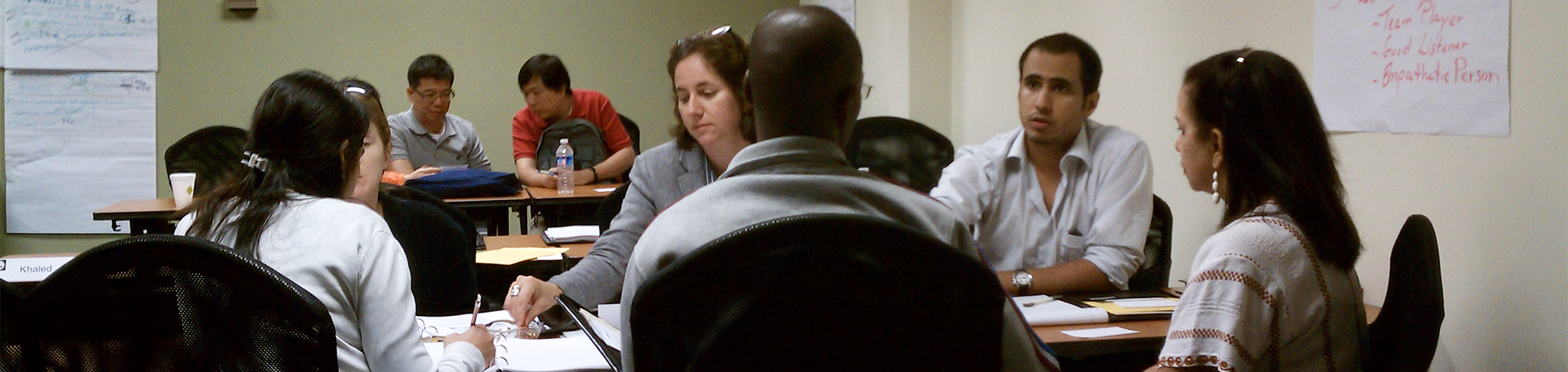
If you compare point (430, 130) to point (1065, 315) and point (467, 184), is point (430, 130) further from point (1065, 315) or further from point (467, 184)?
point (1065, 315)

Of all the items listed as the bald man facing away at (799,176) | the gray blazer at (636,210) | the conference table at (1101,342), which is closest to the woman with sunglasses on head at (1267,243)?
the conference table at (1101,342)

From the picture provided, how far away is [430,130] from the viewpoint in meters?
5.28

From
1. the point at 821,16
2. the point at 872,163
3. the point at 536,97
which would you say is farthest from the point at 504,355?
the point at 536,97

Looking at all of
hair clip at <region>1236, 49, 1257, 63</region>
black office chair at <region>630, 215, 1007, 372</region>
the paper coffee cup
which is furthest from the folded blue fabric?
black office chair at <region>630, 215, 1007, 372</region>

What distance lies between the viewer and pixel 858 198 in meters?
0.90

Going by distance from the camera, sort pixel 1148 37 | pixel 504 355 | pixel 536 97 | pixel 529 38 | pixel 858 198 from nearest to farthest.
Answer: pixel 858 198 < pixel 504 355 < pixel 1148 37 < pixel 536 97 < pixel 529 38

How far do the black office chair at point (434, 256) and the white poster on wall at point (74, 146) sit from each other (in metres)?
4.55

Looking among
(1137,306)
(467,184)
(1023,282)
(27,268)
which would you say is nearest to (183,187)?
(467,184)

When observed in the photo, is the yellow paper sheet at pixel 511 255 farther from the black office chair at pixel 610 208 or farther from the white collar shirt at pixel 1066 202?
the white collar shirt at pixel 1066 202

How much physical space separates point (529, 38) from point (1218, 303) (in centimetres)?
543

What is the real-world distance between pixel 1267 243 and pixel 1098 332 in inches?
15.8

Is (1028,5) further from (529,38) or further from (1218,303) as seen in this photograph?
(529,38)

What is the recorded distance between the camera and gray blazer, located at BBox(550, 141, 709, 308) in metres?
2.10

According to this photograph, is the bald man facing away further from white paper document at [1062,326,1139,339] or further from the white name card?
the white name card
